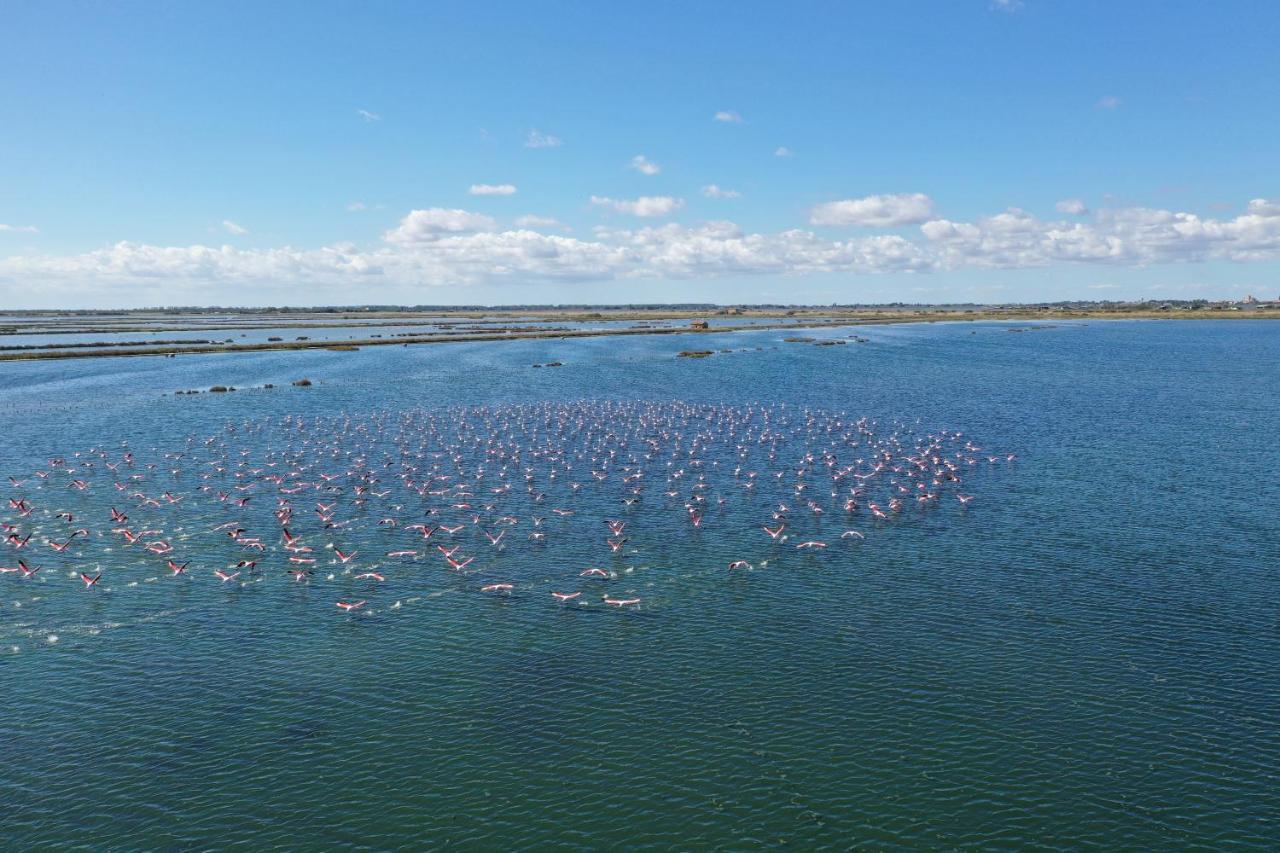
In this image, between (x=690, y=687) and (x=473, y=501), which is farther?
(x=473, y=501)

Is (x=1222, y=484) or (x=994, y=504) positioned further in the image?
(x=1222, y=484)

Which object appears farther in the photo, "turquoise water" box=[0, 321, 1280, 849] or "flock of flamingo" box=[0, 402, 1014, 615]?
"flock of flamingo" box=[0, 402, 1014, 615]

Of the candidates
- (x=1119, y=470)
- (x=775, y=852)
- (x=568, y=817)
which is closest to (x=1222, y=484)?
(x=1119, y=470)

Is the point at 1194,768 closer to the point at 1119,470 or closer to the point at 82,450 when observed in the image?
the point at 1119,470

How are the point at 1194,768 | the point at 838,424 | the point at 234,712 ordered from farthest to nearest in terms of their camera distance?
the point at 838,424
the point at 234,712
the point at 1194,768

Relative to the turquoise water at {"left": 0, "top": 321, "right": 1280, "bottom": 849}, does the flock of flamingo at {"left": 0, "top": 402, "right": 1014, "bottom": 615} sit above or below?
above
